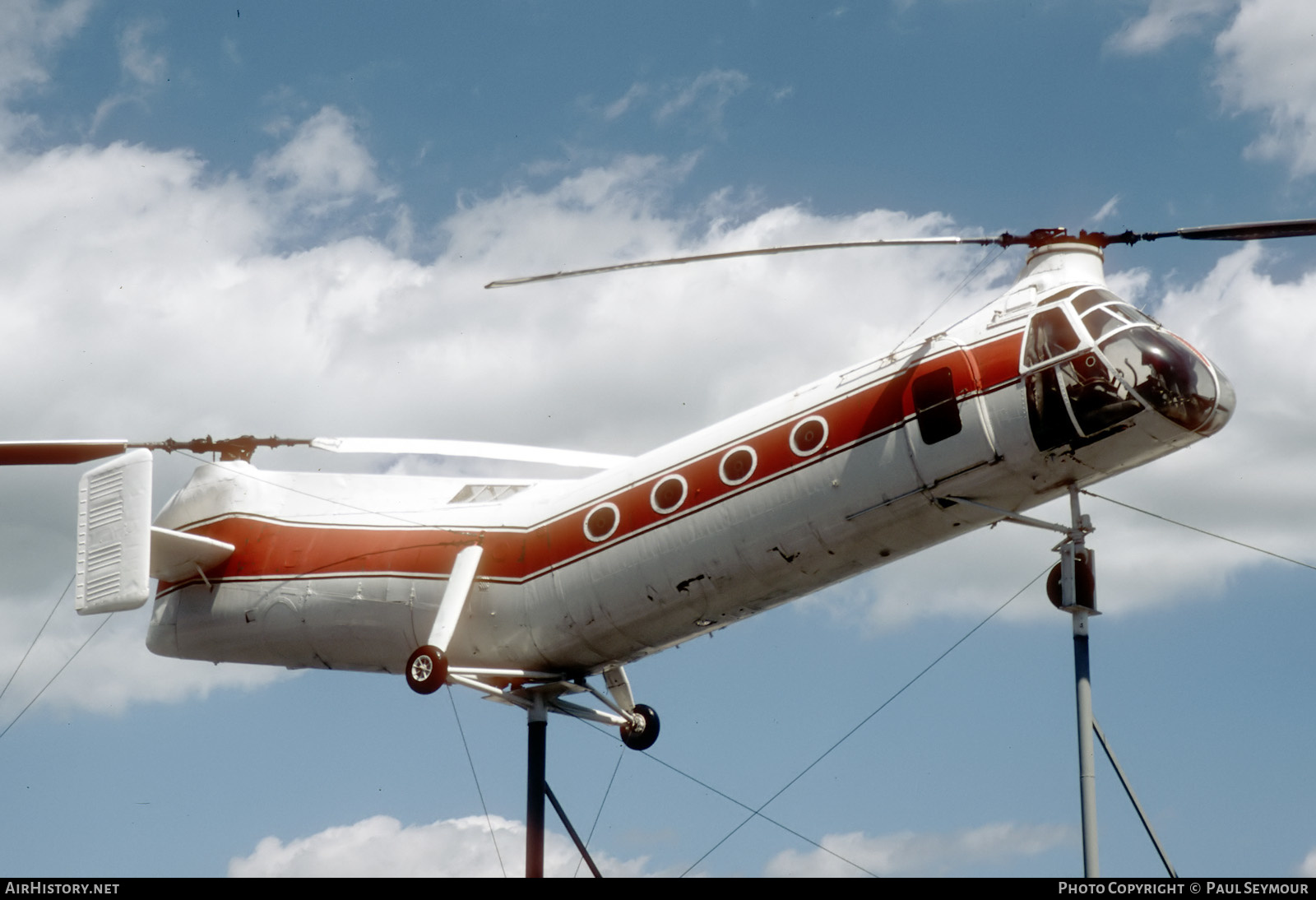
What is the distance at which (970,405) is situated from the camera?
2533 centimetres

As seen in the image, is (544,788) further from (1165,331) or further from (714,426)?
(1165,331)

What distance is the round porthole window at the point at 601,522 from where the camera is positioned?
2916cm

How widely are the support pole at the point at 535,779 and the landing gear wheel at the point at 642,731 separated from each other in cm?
170

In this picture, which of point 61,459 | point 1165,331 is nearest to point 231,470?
point 61,459

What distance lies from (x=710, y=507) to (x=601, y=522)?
245 centimetres

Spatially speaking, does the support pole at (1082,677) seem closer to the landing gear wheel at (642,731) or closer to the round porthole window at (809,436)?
the round porthole window at (809,436)

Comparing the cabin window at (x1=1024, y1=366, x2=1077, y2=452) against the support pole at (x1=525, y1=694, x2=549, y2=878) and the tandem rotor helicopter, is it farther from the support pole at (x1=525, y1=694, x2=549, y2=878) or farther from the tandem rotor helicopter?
the support pole at (x1=525, y1=694, x2=549, y2=878)

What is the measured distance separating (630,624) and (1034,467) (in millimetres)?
8084

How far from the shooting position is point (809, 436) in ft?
88.6

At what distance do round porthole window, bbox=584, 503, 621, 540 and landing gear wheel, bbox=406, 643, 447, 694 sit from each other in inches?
138

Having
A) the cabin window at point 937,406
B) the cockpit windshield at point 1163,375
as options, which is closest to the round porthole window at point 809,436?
the cabin window at point 937,406

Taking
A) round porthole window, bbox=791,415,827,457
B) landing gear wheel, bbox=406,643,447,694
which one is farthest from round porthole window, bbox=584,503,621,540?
round porthole window, bbox=791,415,827,457

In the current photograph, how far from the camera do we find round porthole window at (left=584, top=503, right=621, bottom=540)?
29.2 meters
